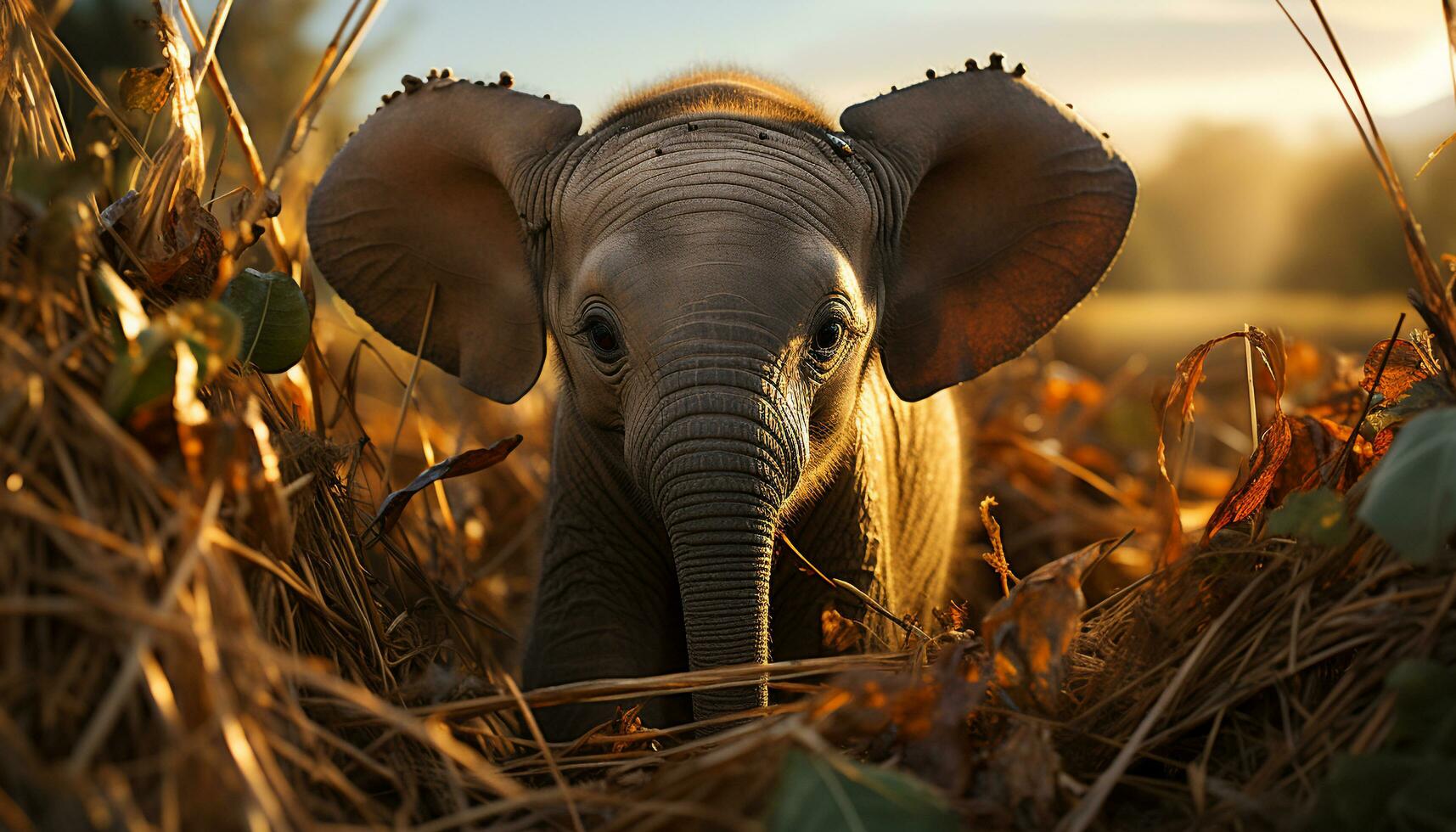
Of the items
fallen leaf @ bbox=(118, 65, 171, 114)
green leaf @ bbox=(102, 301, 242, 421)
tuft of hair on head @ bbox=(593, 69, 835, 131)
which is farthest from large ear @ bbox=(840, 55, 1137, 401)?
green leaf @ bbox=(102, 301, 242, 421)

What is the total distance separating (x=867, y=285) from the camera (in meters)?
3.21

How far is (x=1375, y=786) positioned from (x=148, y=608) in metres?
Answer: 1.61

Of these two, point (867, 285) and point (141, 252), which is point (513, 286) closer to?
point (867, 285)

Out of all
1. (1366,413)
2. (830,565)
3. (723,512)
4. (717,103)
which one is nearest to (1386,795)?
(1366,413)

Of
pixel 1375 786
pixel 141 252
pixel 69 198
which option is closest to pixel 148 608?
pixel 69 198

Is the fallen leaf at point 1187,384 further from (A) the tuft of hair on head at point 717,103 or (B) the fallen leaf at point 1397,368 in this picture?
(A) the tuft of hair on head at point 717,103

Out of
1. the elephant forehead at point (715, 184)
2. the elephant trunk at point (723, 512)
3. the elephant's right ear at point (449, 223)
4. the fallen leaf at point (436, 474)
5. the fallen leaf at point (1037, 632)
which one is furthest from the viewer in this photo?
the elephant's right ear at point (449, 223)

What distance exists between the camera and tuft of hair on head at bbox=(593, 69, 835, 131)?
3287 mm

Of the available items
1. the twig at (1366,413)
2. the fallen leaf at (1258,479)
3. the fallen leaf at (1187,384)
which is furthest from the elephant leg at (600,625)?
the twig at (1366,413)

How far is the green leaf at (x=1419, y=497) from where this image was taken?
1.69 m

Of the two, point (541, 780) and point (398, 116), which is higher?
point (398, 116)

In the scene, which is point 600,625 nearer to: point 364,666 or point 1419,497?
point 364,666

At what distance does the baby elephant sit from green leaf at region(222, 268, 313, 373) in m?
0.67

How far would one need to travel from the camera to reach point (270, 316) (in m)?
2.49
